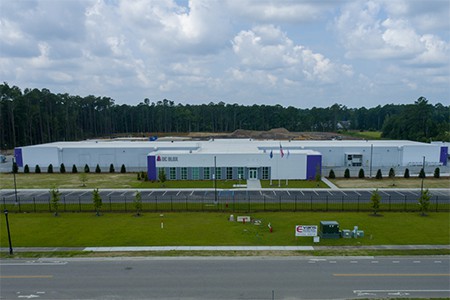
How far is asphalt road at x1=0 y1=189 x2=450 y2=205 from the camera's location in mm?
42781

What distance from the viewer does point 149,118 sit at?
18038 cm

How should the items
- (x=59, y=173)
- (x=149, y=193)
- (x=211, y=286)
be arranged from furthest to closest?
(x=59, y=173)
(x=149, y=193)
(x=211, y=286)

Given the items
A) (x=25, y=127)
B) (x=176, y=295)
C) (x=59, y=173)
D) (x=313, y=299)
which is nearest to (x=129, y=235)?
(x=176, y=295)

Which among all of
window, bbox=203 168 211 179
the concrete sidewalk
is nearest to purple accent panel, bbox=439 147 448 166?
window, bbox=203 168 211 179

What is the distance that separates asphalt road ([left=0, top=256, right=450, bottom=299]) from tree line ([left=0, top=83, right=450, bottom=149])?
327 ft

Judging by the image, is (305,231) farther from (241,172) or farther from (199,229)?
(241,172)

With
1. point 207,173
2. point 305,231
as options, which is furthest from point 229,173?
point 305,231

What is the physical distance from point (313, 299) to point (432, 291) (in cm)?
694

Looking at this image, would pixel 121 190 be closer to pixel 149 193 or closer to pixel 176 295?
pixel 149 193

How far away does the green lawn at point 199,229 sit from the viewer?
93.9 feet

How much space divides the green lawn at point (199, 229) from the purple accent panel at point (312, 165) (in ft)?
68.6

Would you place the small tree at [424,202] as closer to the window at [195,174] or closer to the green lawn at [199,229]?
the green lawn at [199,229]

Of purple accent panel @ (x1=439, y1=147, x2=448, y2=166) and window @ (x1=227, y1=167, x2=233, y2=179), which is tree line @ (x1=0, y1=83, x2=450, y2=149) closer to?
purple accent panel @ (x1=439, y1=147, x2=448, y2=166)

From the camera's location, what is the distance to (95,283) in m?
21.3
